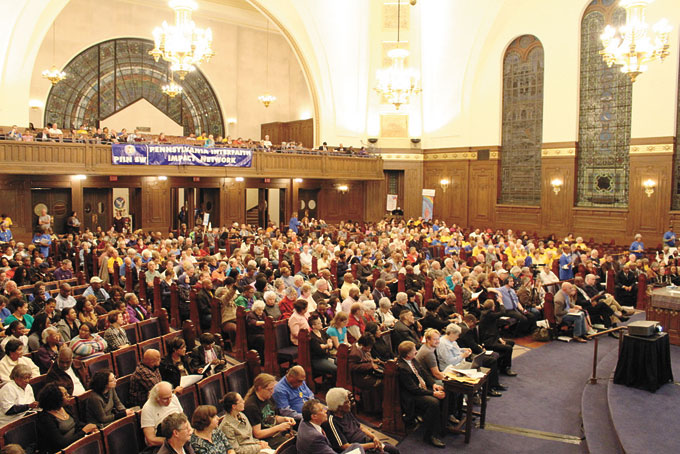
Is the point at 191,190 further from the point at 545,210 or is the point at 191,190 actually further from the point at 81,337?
the point at 81,337

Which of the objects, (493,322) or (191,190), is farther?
(191,190)

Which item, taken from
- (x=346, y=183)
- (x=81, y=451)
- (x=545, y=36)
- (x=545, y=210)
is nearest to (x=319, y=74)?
(x=346, y=183)

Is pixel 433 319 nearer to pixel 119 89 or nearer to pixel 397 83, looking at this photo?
pixel 397 83

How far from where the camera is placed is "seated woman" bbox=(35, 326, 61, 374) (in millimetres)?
5617

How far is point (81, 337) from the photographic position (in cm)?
588

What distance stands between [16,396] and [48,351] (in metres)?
1.13

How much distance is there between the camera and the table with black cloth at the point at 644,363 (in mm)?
6148

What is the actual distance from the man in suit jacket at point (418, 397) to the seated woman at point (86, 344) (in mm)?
3278

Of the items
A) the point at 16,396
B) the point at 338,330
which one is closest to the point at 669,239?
the point at 338,330

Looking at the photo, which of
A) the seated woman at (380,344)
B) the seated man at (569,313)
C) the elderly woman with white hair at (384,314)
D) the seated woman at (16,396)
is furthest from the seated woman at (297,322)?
the seated man at (569,313)

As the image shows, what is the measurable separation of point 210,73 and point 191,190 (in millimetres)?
6567

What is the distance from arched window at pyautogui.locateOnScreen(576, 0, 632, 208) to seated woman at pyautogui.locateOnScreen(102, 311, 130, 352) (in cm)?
1676

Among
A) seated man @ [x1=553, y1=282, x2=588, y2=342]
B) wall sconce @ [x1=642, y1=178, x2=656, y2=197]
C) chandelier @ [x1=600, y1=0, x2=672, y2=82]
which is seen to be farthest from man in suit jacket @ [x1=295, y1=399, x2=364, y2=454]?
wall sconce @ [x1=642, y1=178, x2=656, y2=197]

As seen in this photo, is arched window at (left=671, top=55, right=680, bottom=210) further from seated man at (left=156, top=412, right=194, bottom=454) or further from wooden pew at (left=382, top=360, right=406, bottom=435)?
seated man at (left=156, top=412, right=194, bottom=454)
